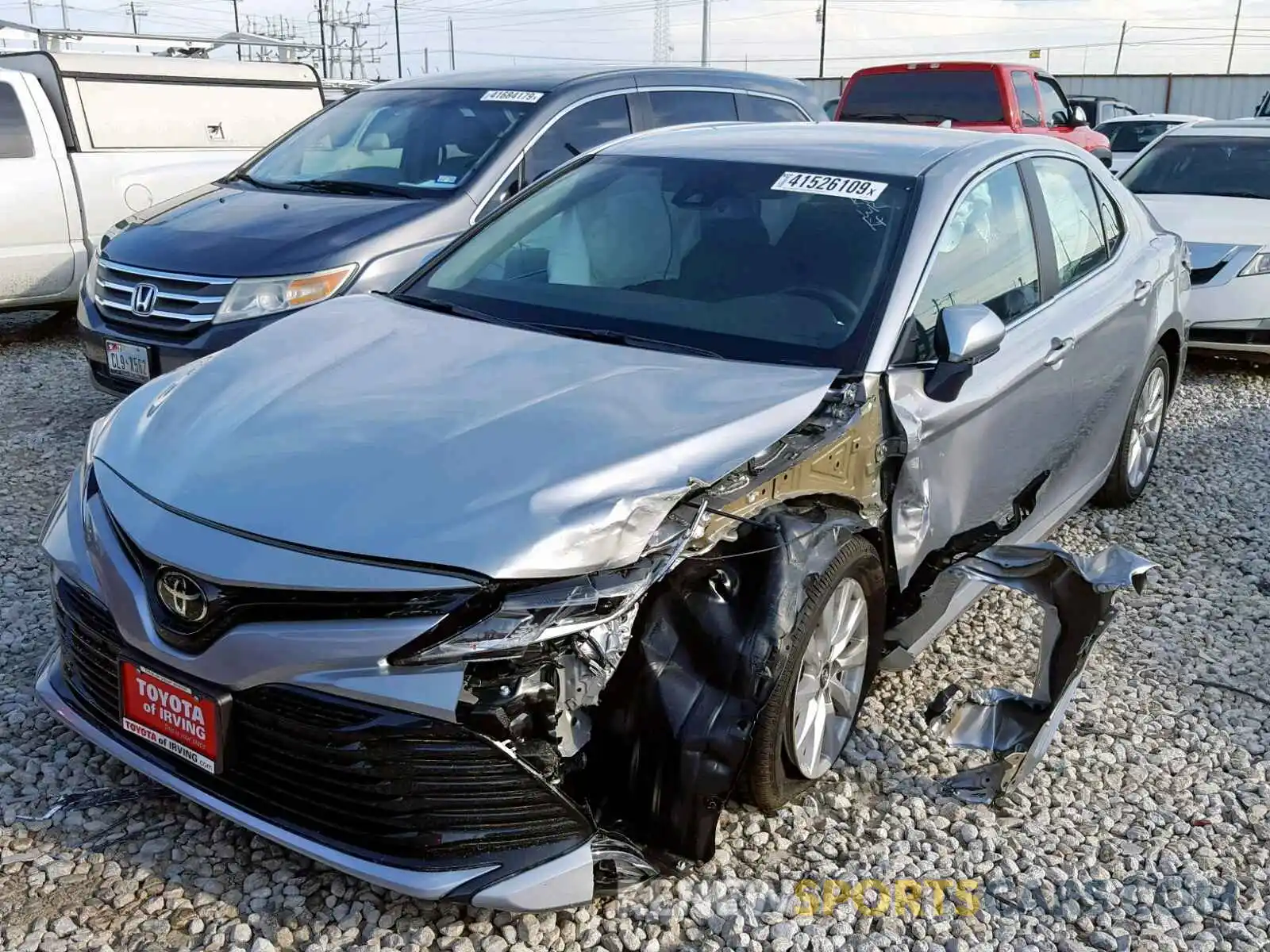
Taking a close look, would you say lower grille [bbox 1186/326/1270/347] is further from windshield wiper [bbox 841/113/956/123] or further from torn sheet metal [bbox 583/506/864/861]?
torn sheet metal [bbox 583/506/864/861]

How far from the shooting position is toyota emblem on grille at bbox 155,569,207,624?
2.40m

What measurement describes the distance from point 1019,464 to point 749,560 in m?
1.50

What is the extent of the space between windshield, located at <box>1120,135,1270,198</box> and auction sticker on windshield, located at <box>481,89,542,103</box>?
16.5ft

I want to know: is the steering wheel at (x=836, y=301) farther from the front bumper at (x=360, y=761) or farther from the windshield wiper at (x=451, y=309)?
the front bumper at (x=360, y=761)

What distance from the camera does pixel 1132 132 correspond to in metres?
20.1

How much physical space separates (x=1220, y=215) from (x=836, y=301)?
6.03 metres

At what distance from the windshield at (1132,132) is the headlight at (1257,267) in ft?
43.7

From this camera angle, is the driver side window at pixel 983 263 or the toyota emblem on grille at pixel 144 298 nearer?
the driver side window at pixel 983 263

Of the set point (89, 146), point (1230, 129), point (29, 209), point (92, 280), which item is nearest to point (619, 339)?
point (92, 280)

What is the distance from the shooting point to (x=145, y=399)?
A: 3166 mm

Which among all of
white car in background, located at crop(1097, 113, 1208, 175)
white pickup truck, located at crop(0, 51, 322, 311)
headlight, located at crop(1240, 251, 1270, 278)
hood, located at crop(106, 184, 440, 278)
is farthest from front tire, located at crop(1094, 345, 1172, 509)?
white car in background, located at crop(1097, 113, 1208, 175)

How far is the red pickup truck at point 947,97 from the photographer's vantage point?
11984 millimetres

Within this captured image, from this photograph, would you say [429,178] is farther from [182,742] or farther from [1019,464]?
[182,742]

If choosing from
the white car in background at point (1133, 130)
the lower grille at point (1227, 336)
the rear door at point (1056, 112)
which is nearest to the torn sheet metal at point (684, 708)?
the lower grille at point (1227, 336)
